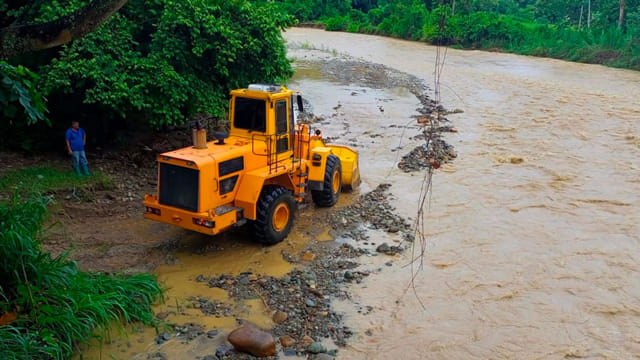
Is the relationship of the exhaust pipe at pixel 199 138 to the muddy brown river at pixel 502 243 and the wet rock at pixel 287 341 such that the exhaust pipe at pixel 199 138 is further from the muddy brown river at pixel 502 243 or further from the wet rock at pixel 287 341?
the wet rock at pixel 287 341

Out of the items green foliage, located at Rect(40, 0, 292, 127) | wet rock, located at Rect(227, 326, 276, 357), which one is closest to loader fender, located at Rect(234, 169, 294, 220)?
wet rock, located at Rect(227, 326, 276, 357)

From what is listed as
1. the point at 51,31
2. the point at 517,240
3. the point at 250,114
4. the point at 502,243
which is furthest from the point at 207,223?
the point at 517,240

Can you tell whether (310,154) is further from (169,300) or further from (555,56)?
(555,56)

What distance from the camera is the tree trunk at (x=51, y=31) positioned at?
4.43 m

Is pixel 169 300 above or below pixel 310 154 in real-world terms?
below

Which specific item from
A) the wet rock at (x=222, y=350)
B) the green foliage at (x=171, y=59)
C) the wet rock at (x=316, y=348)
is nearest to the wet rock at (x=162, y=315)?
the wet rock at (x=222, y=350)

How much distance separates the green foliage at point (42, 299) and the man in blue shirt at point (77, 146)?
12.0ft

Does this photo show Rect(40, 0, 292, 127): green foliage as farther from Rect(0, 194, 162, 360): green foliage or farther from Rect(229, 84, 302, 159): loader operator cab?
Rect(0, 194, 162, 360): green foliage

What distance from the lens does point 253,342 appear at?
630cm

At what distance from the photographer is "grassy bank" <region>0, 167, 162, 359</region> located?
5.50 meters

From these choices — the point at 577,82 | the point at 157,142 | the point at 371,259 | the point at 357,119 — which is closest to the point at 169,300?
the point at 371,259

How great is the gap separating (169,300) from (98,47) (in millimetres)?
5291

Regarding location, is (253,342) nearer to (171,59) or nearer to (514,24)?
(171,59)

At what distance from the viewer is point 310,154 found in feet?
33.3
